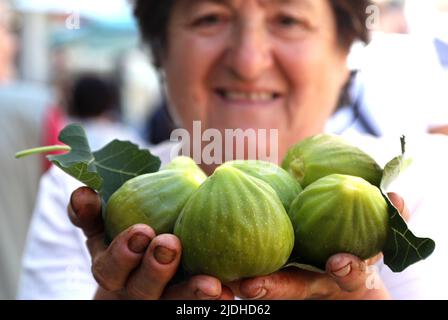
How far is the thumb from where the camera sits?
2.35 feet

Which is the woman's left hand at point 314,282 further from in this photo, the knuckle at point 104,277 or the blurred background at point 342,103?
the blurred background at point 342,103

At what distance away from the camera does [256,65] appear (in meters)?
1.19

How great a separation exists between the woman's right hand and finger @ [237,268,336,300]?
1.4 inches

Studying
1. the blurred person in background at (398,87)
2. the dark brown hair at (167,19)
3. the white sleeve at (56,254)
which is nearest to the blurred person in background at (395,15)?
the blurred person in background at (398,87)

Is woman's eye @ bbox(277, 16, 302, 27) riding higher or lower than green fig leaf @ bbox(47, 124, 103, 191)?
higher

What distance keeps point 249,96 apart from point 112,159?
451mm

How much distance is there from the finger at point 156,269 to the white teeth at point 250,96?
540 millimetres

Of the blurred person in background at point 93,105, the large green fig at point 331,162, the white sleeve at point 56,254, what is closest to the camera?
the large green fig at point 331,162

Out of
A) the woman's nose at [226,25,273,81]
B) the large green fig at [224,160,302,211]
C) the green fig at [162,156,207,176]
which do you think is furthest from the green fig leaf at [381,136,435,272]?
the woman's nose at [226,25,273,81]

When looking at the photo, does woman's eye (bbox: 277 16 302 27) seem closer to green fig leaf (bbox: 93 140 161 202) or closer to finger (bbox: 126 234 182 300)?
green fig leaf (bbox: 93 140 161 202)

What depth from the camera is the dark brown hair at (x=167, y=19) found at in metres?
1.36

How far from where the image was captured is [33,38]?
4566 millimetres

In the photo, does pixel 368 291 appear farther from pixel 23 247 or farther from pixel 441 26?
pixel 23 247

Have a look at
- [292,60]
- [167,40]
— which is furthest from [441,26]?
[167,40]
